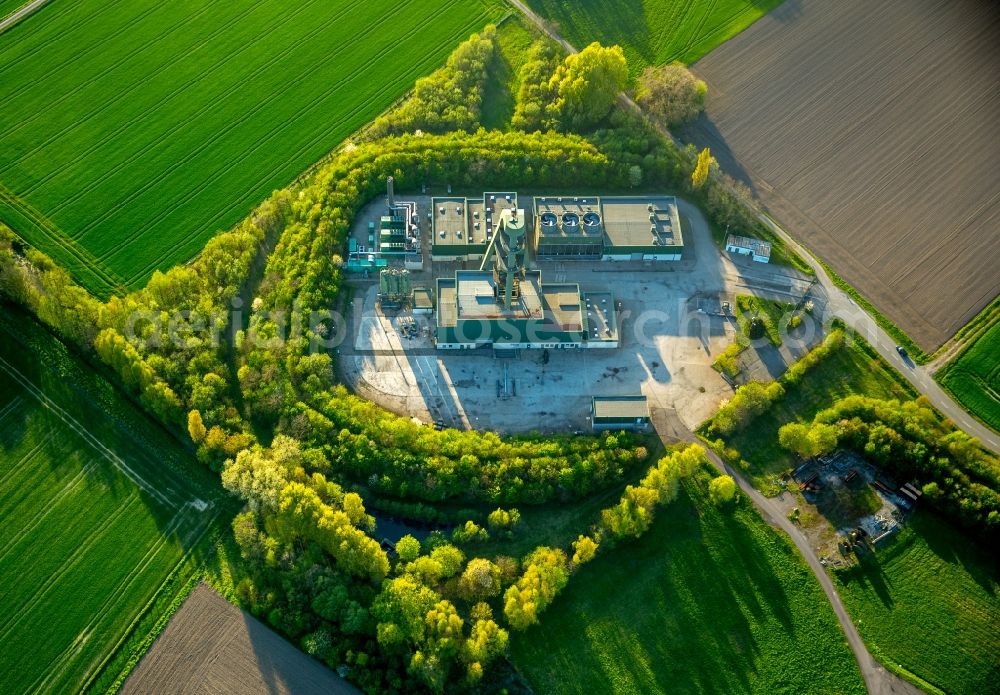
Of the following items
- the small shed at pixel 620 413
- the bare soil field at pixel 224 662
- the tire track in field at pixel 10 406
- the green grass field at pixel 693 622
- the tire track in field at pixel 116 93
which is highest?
the tire track in field at pixel 116 93

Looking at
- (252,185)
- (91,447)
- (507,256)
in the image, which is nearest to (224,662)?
(91,447)

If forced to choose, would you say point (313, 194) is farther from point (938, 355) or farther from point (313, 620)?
point (938, 355)

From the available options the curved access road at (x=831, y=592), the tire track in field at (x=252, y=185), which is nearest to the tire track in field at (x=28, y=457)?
the tire track in field at (x=252, y=185)

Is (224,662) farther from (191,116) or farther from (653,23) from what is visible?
(653,23)

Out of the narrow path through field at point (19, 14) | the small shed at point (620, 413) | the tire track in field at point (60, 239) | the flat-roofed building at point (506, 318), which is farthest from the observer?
the narrow path through field at point (19, 14)

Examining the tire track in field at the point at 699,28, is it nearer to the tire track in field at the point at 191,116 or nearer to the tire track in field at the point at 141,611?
the tire track in field at the point at 191,116

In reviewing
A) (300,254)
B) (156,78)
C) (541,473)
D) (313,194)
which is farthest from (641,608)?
(156,78)

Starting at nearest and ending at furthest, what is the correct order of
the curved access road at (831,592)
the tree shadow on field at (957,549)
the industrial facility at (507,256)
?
the curved access road at (831,592), the tree shadow on field at (957,549), the industrial facility at (507,256)
